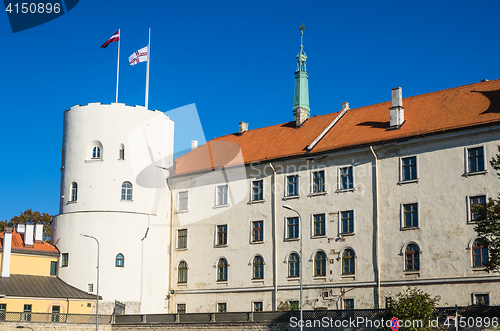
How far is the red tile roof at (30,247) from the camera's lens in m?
48.5

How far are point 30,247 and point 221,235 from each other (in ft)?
46.6

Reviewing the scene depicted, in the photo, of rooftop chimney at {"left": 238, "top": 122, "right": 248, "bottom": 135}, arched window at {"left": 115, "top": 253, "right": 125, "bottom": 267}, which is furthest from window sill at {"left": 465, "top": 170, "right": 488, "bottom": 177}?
arched window at {"left": 115, "top": 253, "right": 125, "bottom": 267}

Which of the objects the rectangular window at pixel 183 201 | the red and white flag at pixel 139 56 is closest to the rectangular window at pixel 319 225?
the rectangular window at pixel 183 201

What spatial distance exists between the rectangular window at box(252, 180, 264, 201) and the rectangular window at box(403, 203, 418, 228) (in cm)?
1076

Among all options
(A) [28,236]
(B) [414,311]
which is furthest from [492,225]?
(A) [28,236]

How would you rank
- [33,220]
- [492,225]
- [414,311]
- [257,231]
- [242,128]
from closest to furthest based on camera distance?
[492,225]
[414,311]
[257,231]
[242,128]
[33,220]

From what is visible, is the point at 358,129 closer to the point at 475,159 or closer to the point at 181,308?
the point at 475,159

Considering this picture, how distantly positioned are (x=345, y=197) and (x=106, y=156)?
18.9 meters

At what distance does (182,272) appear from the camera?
50.2m

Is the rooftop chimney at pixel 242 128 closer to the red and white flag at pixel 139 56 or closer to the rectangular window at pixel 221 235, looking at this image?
the red and white flag at pixel 139 56

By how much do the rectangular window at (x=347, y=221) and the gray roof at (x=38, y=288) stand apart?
1886 cm

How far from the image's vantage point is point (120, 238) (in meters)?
49.5

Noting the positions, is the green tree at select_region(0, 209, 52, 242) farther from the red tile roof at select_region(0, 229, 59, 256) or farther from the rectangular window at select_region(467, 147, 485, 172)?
the rectangular window at select_region(467, 147, 485, 172)

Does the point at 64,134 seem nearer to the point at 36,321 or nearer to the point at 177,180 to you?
the point at 177,180
